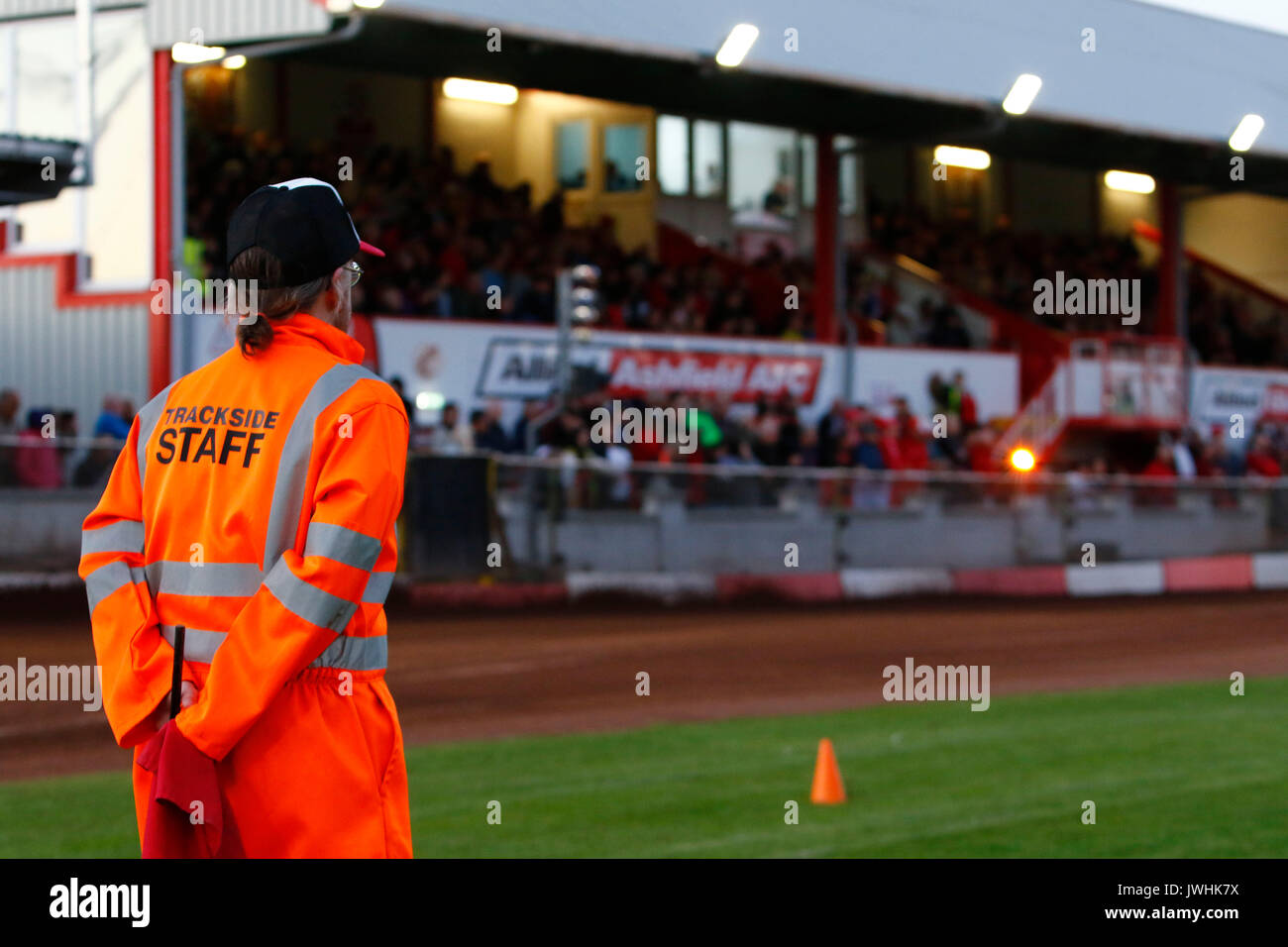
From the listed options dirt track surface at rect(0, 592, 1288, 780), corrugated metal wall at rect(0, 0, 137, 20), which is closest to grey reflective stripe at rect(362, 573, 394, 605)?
dirt track surface at rect(0, 592, 1288, 780)

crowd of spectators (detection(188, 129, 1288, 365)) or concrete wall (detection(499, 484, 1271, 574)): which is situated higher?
crowd of spectators (detection(188, 129, 1288, 365))

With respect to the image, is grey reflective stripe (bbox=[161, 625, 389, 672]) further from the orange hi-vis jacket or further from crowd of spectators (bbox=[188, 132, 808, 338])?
crowd of spectators (bbox=[188, 132, 808, 338])

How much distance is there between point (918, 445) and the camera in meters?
24.1

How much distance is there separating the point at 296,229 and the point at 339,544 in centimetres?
64

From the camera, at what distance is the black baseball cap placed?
137 inches

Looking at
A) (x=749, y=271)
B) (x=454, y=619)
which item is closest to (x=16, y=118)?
(x=454, y=619)

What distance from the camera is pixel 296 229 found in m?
3.48

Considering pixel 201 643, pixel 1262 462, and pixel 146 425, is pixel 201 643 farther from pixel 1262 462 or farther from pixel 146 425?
→ pixel 1262 462

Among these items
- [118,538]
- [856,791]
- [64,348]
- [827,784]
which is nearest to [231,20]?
[64,348]

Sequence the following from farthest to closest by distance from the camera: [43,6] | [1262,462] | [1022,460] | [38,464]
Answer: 1. [1262,462]
2. [1022,460]
3. [43,6]
4. [38,464]
